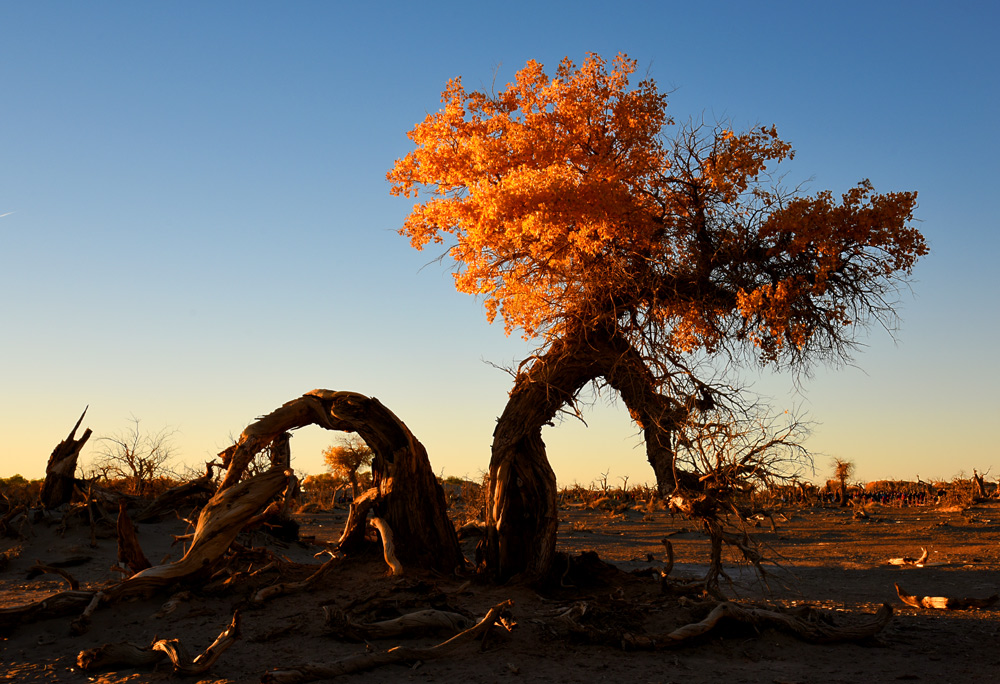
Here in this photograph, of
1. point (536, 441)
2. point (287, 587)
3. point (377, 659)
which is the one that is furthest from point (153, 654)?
point (536, 441)

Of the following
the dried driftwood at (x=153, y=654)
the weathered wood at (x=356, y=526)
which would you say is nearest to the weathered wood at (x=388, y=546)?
the weathered wood at (x=356, y=526)

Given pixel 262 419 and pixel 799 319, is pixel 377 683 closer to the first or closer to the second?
pixel 262 419

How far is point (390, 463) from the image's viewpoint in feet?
Answer: 36.4

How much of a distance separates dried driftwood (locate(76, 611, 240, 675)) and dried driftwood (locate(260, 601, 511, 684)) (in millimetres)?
787

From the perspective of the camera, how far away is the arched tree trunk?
10984 millimetres

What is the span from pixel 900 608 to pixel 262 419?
9344 mm

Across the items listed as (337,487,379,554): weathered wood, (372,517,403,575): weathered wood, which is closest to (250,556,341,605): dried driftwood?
(337,487,379,554): weathered wood

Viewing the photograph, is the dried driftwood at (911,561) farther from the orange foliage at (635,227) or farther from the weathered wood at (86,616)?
the weathered wood at (86,616)

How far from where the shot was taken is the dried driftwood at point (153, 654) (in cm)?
776

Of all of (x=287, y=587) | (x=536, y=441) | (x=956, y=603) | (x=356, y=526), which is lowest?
(x=956, y=603)

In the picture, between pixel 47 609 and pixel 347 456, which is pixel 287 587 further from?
pixel 347 456

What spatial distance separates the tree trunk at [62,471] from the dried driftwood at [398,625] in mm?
11226

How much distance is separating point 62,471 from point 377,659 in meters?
12.5

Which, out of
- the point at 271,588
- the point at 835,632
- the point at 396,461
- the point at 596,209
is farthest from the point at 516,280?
the point at 835,632
